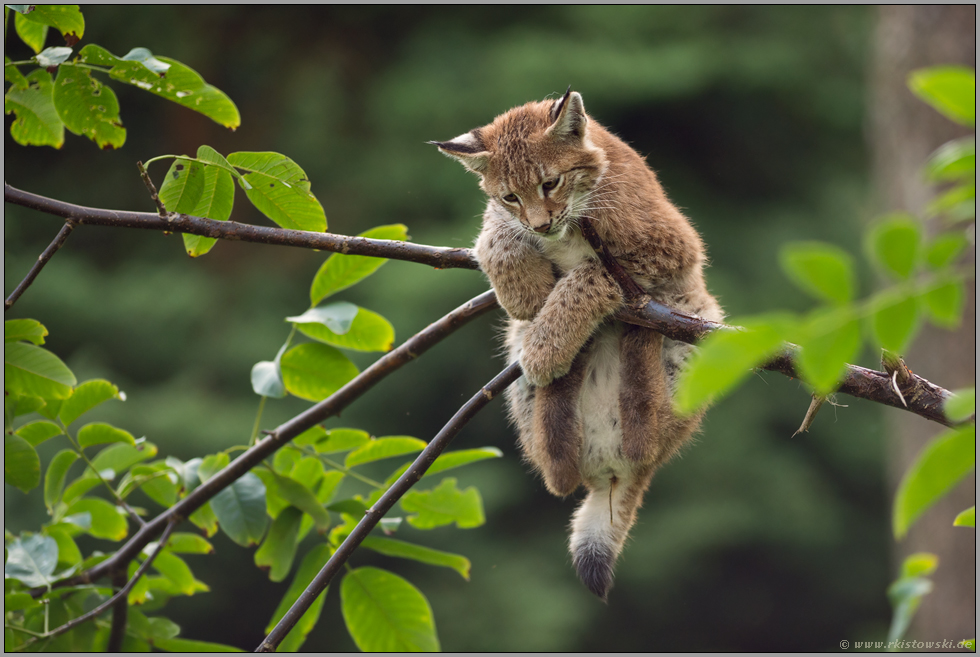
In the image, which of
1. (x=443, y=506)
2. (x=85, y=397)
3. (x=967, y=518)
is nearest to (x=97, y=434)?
(x=85, y=397)

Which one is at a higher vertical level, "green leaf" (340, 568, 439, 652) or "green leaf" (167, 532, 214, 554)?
"green leaf" (167, 532, 214, 554)

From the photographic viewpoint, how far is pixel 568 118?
2.25m

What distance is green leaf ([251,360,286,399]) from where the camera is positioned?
233 centimetres

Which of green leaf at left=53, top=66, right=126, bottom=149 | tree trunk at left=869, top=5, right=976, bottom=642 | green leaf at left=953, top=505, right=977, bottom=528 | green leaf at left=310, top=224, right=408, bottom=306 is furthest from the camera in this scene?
tree trunk at left=869, top=5, right=976, bottom=642

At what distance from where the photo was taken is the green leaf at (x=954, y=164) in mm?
540

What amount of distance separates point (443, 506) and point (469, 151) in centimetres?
115

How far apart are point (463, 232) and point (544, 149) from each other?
5222 millimetres

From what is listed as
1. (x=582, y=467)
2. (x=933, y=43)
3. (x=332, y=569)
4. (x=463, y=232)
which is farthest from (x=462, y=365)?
(x=332, y=569)

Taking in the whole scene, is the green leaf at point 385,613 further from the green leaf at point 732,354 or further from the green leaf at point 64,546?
the green leaf at point 732,354

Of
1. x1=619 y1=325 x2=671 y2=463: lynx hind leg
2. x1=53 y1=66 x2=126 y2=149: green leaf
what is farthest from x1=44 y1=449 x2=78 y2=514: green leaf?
x1=619 y1=325 x2=671 y2=463: lynx hind leg

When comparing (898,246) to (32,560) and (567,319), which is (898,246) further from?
(32,560)

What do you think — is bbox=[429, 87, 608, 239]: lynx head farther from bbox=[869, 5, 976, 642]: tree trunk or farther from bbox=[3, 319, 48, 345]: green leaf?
bbox=[869, 5, 976, 642]: tree trunk

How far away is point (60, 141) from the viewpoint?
2361 mm

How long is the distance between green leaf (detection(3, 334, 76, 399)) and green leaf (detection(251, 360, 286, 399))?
52cm
